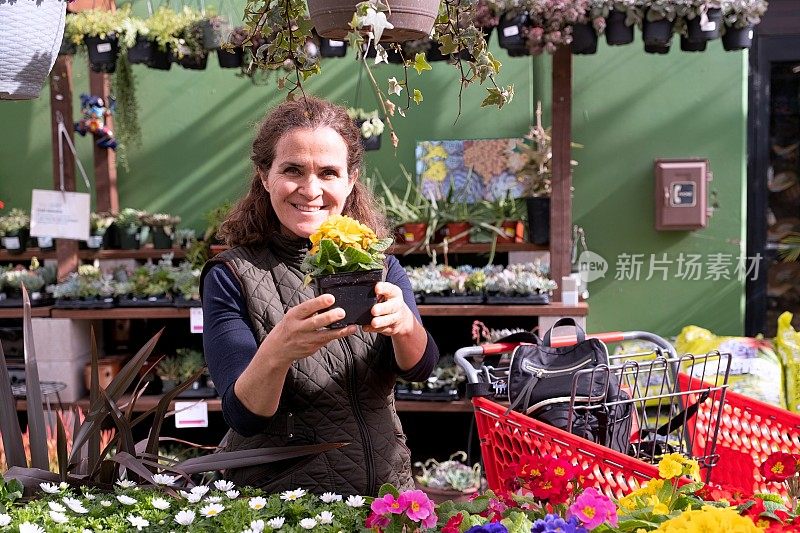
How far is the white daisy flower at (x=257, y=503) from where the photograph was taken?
1.63m

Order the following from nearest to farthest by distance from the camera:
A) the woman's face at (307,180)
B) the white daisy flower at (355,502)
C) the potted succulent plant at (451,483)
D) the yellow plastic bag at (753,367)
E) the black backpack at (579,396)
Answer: the white daisy flower at (355,502)
the woman's face at (307,180)
the black backpack at (579,396)
the yellow plastic bag at (753,367)
the potted succulent plant at (451,483)

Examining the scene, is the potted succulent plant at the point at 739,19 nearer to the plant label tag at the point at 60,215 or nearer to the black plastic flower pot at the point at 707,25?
the black plastic flower pot at the point at 707,25

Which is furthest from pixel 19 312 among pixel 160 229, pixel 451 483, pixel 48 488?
pixel 48 488

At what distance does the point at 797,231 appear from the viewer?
17.0ft

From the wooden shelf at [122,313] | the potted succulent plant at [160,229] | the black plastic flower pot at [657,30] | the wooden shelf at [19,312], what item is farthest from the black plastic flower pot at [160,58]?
the black plastic flower pot at [657,30]

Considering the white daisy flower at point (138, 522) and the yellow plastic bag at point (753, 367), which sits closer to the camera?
the white daisy flower at point (138, 522)

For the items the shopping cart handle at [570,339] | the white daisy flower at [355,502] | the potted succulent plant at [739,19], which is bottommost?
the white daisy flower at [355,502]

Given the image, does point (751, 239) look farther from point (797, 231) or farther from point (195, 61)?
point (195, 61)

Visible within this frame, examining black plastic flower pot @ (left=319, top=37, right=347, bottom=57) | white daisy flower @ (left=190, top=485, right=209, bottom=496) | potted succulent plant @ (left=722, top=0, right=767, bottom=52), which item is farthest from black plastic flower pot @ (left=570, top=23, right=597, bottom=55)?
white daisy flower @ (left=190, top=485, right=209, bottom=496)

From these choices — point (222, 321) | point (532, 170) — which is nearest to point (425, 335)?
point (222, 321)

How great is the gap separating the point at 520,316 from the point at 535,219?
517 millimetres

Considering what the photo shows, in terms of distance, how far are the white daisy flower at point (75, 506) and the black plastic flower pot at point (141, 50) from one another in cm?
297

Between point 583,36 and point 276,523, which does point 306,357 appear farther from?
point 583,36

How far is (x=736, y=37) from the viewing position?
159 inches
